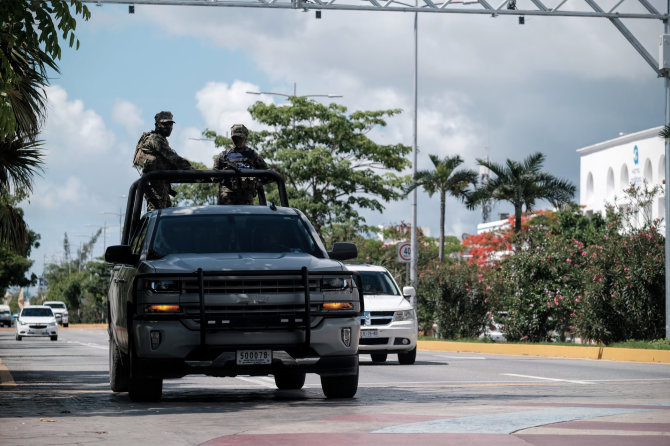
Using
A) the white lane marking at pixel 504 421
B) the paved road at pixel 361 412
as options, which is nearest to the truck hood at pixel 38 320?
the paved road at pixel 361 412

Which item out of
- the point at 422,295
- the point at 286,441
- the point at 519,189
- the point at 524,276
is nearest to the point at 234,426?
the point at 286,441

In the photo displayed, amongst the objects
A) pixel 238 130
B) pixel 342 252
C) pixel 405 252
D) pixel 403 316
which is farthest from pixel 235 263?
pixel 405 252

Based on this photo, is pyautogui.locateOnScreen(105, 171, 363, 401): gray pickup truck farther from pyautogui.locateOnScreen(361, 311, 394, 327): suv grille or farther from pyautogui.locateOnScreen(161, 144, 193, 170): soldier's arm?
pyautogui.locateOnScreen(361, 311, 394, 327): suv grille

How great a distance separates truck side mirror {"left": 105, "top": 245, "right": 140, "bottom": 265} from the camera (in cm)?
1218

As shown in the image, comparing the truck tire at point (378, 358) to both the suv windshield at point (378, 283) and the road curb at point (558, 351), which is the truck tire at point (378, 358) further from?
the road curb at point (558, 351)

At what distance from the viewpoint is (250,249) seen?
41.1ft

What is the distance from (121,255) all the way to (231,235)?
1.17 meters

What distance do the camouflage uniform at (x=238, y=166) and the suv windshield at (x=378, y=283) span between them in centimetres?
834

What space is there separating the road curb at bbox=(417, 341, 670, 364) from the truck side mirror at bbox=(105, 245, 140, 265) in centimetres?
1371

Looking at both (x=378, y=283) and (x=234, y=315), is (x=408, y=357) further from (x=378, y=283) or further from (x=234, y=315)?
(x=234, y=315)

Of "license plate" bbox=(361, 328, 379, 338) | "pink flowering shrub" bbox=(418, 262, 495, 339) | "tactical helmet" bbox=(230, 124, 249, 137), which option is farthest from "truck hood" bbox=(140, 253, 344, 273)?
"pink flowering shrub" bbox=(418, 262, 495, 339)

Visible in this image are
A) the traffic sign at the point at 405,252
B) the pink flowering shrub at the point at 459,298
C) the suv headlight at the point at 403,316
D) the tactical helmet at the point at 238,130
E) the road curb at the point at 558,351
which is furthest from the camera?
the traffic sign at the point at 405,252

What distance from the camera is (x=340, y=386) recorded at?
12.4m

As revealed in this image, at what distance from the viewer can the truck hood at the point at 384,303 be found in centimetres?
2192
